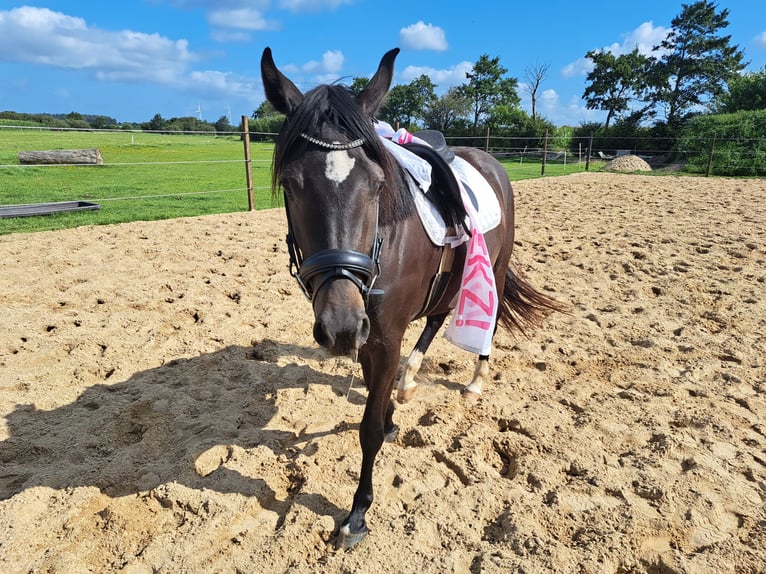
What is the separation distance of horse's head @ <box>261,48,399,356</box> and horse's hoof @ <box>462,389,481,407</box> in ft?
5.48

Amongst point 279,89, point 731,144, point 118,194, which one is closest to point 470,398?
point 279,89

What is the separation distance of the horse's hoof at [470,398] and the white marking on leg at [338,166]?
2.04 metres

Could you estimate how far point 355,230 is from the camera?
168cm

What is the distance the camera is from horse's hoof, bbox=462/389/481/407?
313 centimetres

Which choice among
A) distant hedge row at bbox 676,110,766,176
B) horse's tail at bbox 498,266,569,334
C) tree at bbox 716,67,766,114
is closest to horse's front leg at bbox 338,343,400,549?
horse's tail at bbox 498,266,569,334

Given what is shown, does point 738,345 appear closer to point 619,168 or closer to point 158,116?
point 619,168

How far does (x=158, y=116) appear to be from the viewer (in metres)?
58.2

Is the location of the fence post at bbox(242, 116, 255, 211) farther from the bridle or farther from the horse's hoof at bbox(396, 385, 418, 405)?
the bridle

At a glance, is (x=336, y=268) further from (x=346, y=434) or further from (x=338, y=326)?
(x=346, y=434)

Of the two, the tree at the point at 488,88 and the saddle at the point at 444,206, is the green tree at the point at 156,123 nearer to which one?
the tree at the point at 488,88

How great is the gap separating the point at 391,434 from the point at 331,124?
6.14 feet

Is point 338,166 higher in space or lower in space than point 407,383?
higher

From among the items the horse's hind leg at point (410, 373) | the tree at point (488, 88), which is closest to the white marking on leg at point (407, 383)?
the horse's hind leg at point (410, 373)

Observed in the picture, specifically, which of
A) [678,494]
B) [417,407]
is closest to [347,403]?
[417,407]
